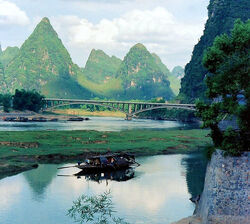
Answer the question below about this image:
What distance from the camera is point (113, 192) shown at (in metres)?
37.0

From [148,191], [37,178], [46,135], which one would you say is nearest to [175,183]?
[148,191]

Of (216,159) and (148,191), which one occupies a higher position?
(216,159)

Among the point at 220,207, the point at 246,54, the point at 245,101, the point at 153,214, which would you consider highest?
the point at 246,54

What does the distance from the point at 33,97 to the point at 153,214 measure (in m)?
137

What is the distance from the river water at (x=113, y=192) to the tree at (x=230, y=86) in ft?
32.4

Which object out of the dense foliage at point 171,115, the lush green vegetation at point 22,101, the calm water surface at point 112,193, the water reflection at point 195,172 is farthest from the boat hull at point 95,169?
the dense foliage at point 171,115

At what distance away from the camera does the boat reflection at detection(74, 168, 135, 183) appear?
140 ft

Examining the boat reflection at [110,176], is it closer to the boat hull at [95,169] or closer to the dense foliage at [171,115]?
the boat hull at [95,169]

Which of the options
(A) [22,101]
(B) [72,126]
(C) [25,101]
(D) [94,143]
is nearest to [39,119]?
(C) [25,101]

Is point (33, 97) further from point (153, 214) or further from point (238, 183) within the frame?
point (238, 183)

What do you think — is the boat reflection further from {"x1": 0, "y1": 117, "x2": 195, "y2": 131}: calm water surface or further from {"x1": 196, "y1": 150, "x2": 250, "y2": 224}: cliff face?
{"x1": 0, "y1": 117, "x2": 195, "y2": 131}: calm water surface

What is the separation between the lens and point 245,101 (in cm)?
2178

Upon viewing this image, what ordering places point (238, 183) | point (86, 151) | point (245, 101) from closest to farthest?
point (238, 183) < point (245, 101) < point (86, 151)

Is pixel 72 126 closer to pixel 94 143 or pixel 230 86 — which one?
pixel 94 143
